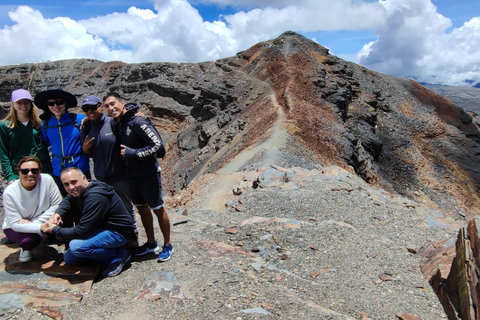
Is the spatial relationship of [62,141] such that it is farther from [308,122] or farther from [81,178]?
[308,122]

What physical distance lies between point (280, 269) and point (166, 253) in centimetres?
177

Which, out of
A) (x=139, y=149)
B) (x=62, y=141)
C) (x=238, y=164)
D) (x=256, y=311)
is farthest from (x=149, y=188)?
(x=238, y=164)

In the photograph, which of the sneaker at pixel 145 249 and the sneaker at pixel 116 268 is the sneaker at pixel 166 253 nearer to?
the sneaker at pixel 145 249

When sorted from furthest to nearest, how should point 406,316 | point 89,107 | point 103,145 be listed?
point 103,145, point 89,107, point 406,316

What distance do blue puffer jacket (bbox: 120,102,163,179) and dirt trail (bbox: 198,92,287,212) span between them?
4588 millimetres

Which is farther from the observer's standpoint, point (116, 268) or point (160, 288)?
point (116, 268)

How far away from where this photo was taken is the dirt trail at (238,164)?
1041 centimetres

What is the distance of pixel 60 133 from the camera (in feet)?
18.4

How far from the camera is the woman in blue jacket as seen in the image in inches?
217

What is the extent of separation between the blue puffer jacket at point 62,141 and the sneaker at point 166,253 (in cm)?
192

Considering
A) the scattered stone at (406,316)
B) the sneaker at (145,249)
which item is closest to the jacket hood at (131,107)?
the sneaker at (145,249)

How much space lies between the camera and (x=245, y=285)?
15.9ft

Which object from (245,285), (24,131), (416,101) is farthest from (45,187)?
(416,101)

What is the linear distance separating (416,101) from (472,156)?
930 cm
